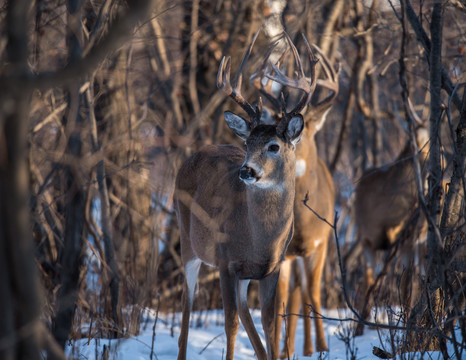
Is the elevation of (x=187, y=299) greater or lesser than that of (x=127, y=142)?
lesser

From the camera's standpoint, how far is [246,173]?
4.83m

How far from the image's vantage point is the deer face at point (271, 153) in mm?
4980

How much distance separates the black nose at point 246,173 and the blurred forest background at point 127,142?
0.49 metres

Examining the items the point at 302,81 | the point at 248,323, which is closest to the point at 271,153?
the point at 302,81

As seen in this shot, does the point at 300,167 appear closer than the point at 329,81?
Yes

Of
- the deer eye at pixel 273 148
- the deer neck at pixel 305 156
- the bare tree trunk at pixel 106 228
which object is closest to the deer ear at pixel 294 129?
the deer eye at pixel 273 148

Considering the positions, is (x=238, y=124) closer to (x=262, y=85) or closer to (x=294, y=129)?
(x=294, y=129)

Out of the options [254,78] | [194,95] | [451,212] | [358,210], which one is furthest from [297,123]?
[194,95]

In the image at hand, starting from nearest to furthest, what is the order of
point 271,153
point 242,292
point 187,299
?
1. point 271,153
2. point 242,292
3. point 187,299

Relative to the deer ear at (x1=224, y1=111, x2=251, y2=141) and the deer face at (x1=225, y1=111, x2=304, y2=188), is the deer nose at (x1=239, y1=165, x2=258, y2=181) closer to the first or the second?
the deer face at (x1=225, y1=111, x2=304, y2=188)

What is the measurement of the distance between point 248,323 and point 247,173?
1139mm

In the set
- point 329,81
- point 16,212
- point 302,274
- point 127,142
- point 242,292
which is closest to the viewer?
point 16,212

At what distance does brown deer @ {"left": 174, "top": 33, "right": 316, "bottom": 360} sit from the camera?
496 centimetres

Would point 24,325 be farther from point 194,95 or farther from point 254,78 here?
point 194,95
